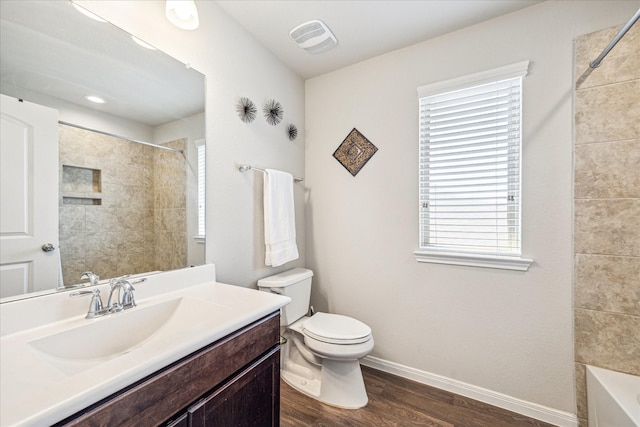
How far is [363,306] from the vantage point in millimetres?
2027

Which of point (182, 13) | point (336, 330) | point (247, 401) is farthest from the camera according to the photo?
point (336, 330)

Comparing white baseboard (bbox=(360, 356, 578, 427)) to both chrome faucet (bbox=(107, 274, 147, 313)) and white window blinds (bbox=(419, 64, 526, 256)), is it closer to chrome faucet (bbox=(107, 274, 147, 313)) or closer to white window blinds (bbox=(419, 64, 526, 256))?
white window blinds (bbox=(419, 64, 526, 256))

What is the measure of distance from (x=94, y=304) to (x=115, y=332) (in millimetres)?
134

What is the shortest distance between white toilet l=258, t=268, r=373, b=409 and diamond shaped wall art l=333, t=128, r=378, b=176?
3.02 feet

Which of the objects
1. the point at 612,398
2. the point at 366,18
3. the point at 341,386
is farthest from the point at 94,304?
the point at 612,398

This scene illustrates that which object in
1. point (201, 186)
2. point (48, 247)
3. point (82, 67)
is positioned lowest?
point (48, 247)

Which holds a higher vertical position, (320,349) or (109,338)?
(109,338)

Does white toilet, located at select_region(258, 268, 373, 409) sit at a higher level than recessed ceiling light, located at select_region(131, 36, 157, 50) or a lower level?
lower

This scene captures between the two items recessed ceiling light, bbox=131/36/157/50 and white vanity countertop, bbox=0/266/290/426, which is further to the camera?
recessed ceiling light, bbox=131/36/157/50

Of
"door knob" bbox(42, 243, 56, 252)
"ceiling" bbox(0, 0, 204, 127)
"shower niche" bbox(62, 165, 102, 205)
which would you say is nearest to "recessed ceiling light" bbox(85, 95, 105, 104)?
"ceiling" bbox(0, 0, 204, 127)

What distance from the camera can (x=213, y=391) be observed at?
825mm

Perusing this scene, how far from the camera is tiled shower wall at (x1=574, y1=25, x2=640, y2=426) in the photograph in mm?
1272

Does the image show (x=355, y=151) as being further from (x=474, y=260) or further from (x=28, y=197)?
(x=28, y=197)

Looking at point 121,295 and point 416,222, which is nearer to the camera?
point 121,295
